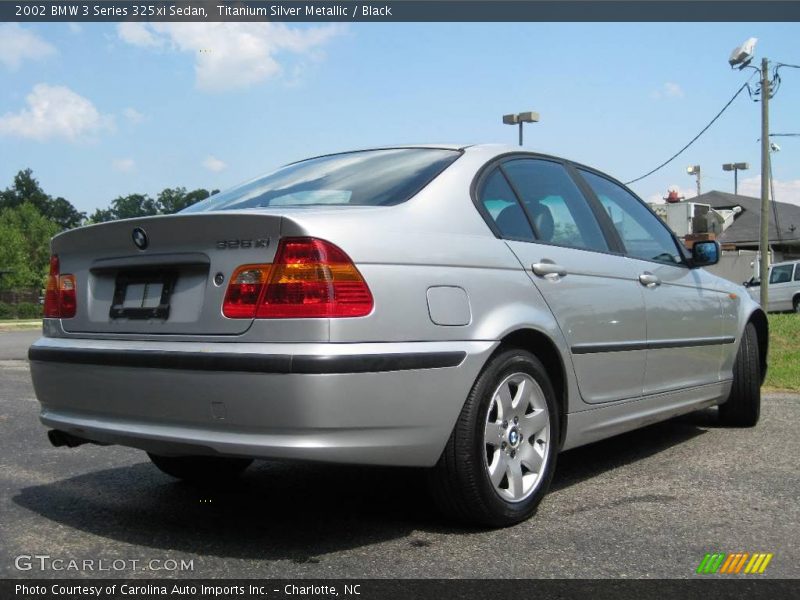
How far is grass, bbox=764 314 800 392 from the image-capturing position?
7.99 metres

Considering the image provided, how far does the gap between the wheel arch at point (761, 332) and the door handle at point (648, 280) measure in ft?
5.09

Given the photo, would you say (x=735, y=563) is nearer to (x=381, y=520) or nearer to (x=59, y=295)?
(x=381, y=520)

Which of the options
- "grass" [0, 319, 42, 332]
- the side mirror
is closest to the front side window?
the side mirror

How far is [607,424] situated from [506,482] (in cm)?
87

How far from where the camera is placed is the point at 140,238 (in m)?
3.17

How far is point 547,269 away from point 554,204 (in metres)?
0.55

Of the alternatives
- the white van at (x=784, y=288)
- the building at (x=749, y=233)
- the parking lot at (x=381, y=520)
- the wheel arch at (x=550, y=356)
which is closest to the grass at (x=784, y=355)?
the parking lot at (x=381, y=520)

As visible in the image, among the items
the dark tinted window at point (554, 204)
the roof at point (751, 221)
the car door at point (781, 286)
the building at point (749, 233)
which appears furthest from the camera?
the roof at point (751, 221)

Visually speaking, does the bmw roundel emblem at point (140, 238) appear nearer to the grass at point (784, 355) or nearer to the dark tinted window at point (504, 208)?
the dark tinted window at point (504, 208)

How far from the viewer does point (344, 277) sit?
284 cm

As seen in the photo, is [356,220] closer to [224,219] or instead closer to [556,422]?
[224,219]

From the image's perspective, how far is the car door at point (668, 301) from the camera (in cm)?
441

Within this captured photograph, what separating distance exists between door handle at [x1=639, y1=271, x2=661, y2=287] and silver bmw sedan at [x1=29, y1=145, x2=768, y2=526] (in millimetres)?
176
